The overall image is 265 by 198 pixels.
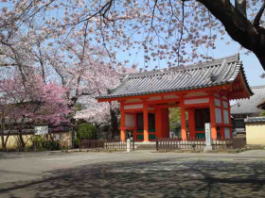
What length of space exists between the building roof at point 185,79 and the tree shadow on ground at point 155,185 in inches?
413

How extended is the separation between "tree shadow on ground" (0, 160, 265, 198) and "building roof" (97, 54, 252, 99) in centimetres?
1049

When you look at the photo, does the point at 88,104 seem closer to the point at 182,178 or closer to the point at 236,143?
the point at 236,143

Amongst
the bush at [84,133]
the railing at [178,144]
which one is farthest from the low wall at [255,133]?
the bush at [84,133]

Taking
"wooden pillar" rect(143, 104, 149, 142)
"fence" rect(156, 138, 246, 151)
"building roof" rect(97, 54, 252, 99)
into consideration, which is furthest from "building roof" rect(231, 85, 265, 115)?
"wooden pillar" rect(143, 104, 149, 142)

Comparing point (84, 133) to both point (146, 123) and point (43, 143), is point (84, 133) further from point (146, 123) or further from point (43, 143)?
point (146, 123)

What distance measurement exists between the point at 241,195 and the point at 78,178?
194 inches

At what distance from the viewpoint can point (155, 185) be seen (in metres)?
7.37

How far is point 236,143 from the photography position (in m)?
18.9

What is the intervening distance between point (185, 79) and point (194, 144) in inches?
216

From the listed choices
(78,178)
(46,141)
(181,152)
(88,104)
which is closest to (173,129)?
(88,104)

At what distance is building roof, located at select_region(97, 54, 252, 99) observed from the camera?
19.3 meters

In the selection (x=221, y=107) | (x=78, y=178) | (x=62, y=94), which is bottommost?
(x=78, y=178)

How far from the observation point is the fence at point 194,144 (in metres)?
17.8

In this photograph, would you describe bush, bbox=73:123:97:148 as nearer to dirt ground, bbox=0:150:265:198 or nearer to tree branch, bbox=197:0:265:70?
dirt ground, bbox=0:150:265:198
